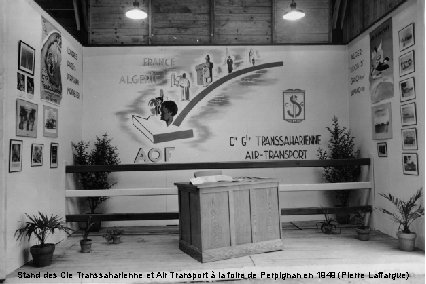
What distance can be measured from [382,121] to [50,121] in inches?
199

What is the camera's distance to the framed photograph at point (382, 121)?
624 centimetres

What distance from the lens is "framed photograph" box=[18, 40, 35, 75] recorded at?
4945mm

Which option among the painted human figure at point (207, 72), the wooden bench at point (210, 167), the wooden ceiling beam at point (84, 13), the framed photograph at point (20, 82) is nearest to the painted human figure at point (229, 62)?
the painted human figure at point (207, 72)

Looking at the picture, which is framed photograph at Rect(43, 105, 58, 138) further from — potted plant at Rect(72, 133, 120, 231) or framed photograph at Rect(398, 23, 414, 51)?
framed photograph at Rect(398, 23, 414, 51)

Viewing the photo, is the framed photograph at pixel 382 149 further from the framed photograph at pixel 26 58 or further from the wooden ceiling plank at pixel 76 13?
the wooden ceiling plank at pixel 76 13

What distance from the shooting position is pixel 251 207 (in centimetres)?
529

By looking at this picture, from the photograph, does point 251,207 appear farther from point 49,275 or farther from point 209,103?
point 209,103

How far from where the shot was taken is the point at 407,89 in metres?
5.73

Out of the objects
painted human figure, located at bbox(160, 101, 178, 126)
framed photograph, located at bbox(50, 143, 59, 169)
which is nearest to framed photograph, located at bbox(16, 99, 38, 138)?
framed photograph, located at bbox(50, 143, 59, 169)

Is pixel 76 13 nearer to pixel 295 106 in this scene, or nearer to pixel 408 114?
pixel 295 106

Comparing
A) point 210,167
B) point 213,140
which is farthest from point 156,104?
point 210,167

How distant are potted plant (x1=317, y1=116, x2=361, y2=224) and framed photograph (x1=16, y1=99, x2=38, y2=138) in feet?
16.3

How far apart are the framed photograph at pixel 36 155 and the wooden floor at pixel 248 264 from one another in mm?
1245

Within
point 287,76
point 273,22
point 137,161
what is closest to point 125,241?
point 137,161
